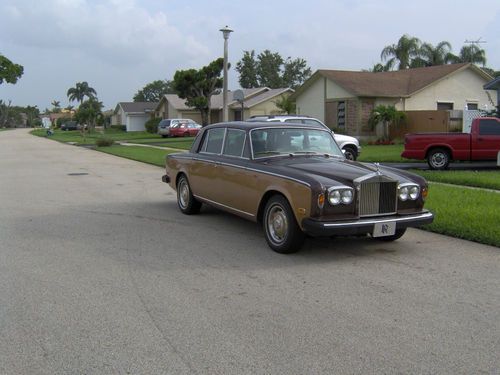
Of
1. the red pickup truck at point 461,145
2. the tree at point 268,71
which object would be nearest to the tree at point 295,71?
the tree at point 268,71

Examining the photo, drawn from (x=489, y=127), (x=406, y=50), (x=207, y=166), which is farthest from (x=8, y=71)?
(x=207, y=166)

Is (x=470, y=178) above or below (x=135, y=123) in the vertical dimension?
below

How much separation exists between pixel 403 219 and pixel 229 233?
255 centimetres

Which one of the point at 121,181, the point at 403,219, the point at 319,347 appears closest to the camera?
the point at 319,347

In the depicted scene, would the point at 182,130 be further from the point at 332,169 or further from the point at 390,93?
the point at 332,169

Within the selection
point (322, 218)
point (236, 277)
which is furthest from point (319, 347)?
point (322, 218)

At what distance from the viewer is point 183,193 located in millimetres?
9711

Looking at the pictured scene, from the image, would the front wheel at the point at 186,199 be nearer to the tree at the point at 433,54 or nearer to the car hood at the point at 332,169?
the car hood at the point at 332,169

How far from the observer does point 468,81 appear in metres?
31.7

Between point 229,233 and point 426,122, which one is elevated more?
point 426,122

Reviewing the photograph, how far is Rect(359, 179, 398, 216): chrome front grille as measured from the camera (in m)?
6.44

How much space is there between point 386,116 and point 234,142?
2167 cm

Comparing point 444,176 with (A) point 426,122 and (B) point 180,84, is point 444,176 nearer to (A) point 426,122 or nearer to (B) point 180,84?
(A) point 426,122

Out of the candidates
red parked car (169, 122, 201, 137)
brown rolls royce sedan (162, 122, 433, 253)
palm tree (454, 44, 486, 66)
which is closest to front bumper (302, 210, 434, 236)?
brown rolls royce sedan (162, 122, 433, 253)
